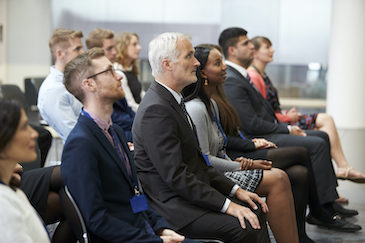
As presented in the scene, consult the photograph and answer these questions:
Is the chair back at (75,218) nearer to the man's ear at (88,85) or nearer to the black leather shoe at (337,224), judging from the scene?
the man's ear at (88,85)

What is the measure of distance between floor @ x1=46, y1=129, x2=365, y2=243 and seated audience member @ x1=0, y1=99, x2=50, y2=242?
250 centimetres

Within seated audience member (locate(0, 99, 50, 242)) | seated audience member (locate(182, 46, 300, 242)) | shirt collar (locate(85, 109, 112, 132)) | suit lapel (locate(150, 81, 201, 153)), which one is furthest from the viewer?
seated audience member (locate(182, 46, 300, 242))

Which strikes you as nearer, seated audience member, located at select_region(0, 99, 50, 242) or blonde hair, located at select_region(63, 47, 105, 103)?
seated audience member, located at select_region(0, 99, 50, 242)

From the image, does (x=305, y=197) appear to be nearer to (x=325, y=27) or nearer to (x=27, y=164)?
(x=27, y=164)

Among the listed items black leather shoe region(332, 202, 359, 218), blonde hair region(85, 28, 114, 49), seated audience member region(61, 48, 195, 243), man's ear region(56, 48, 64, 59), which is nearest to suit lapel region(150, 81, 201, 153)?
seated audience member region(61, 48, 195, 243)

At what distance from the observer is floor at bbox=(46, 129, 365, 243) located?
166 inches

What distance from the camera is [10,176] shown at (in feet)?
6.09

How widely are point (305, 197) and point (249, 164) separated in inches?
24.6

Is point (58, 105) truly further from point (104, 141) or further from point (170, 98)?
point (104, 141)

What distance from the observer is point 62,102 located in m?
4.06

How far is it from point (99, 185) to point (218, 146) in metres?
1.43

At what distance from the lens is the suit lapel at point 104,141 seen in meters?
2.36

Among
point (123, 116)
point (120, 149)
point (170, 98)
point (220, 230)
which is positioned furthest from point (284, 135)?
point (120, 149)

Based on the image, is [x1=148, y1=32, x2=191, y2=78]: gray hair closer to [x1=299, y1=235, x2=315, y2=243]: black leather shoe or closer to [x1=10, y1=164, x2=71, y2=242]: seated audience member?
[x1=10, y1=164, x2=71, y2=242]: seated audience member
